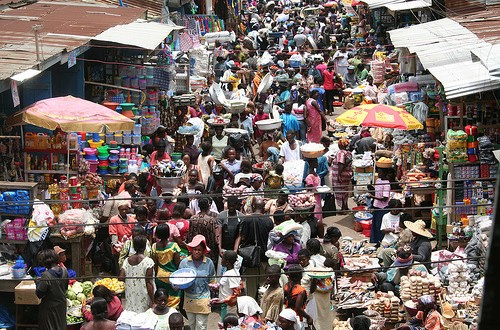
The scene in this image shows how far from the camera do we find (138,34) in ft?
56.6

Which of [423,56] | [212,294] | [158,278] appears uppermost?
[423,56]

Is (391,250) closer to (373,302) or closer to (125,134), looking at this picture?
(373,302)

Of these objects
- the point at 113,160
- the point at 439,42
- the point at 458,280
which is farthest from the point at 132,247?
the point at 439,42

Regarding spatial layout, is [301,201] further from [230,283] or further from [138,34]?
[138,34]

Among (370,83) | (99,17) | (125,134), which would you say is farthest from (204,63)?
(125,134)

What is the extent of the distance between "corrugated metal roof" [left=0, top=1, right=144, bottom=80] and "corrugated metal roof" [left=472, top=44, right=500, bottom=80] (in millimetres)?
5809

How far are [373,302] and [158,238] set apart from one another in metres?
2.49

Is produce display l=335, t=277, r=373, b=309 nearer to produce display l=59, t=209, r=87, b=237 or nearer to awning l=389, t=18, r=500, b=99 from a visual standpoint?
awning l=389, t=18, r=500, b=99

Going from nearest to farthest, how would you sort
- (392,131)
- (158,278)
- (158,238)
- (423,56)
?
(158,278) → (158,238) → (423,56) → (392,131)

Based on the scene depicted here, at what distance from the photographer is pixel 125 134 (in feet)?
49.3

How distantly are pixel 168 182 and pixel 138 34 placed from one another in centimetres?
508

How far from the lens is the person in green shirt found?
86.9 ft

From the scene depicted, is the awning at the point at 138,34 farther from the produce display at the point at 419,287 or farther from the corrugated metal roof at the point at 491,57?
the produce display at the point at 419,287

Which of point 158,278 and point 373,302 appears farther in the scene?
point 373,302
